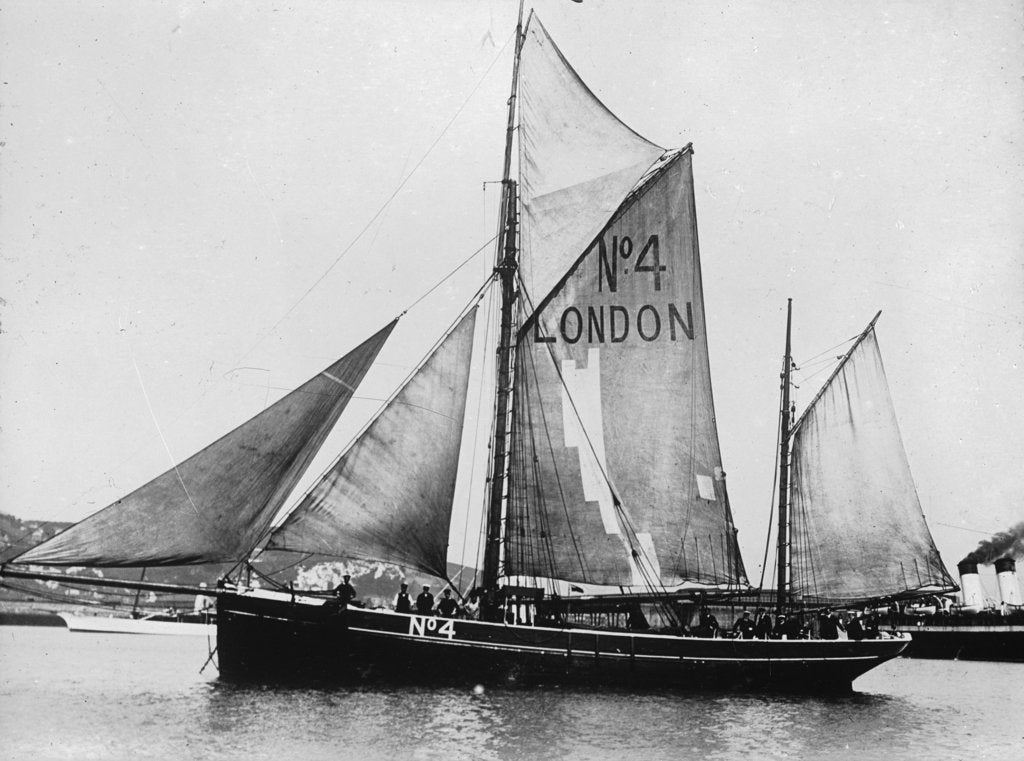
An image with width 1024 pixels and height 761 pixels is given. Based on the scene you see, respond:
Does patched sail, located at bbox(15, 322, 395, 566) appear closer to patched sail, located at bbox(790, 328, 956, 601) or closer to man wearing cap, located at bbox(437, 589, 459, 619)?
man wearing cap, located at bbox(437, 589, 459, 619)

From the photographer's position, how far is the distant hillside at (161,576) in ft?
67.4

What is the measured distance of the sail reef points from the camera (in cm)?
3062

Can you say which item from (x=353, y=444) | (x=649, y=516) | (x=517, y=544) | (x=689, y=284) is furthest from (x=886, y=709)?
(x=353, y=444)

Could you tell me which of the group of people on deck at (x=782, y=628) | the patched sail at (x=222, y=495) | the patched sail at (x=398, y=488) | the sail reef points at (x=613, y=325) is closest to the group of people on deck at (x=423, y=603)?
the patched sail at (x=398, y=488)

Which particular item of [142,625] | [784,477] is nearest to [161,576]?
[142,625]

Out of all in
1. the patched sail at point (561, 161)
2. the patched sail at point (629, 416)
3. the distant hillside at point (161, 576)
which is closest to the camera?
the distant hillside at point (161, 576)

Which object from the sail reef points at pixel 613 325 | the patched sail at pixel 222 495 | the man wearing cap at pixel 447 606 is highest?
the sail reef points at pixel 613 325

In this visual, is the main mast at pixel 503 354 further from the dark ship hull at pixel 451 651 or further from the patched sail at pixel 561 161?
the dark ship hull at pixel 451 651

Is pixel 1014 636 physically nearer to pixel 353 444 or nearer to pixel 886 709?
pixel 886 709

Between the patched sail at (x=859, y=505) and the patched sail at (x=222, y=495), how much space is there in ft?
66.0

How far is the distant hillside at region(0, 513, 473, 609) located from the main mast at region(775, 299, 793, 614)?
12269mm

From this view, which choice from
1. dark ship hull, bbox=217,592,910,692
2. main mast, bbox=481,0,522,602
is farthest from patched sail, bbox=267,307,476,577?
main mast, bbox=481,0,522,602

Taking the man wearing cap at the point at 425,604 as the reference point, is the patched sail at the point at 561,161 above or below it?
above

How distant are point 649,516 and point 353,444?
439 inches
